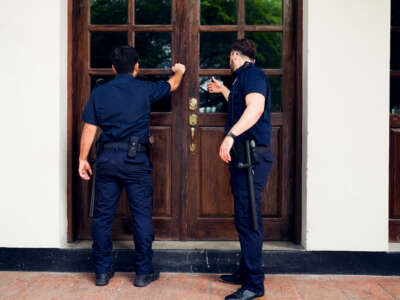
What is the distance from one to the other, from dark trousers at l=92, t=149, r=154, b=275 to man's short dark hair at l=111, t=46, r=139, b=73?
63 cm

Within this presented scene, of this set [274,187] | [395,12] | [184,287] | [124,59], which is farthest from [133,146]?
[395,12]

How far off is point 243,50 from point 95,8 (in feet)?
5.29

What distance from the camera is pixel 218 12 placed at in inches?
142

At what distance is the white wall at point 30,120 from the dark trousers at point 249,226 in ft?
5.20

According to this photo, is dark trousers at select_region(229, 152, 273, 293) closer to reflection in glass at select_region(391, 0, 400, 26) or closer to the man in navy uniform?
the man in navy uniform

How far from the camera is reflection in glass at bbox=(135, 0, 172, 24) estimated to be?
3609 mm

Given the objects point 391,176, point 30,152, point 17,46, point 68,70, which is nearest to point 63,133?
point 30,152

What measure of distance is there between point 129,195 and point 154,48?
1.44 m

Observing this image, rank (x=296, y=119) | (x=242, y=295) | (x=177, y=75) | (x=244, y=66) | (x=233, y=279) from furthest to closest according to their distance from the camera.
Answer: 1. (x=296, y=119)
2. (x=177, y=75)
3. (x=233, y=279)
4. (x=244, y=66)
5. (x=242, y=295)

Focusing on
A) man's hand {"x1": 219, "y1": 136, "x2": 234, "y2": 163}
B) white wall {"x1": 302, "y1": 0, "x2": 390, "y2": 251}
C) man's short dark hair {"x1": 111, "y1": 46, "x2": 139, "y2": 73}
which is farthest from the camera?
white wall {"x1": 302, "y1": 0, "x2": 390, "y2": 251}

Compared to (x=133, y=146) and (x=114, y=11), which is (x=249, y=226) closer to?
(x=133, y=146)

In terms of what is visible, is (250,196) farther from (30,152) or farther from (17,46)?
(17,46)

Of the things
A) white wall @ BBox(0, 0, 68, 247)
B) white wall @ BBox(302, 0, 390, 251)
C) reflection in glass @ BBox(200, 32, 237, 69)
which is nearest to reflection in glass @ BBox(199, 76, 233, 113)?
reflection in glass @ BBox(200, 32, 237, 69)

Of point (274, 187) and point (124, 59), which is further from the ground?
point (124, 59)
